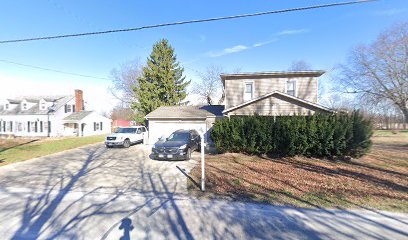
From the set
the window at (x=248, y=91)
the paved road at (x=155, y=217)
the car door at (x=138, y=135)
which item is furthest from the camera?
the car door at (x=138, y=135)

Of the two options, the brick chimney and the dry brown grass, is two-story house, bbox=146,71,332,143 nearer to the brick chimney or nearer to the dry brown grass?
the dry brown grass

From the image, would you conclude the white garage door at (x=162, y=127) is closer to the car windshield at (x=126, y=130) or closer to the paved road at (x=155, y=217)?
the car windshield at (x=126, y=130)

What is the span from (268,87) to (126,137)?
12.1 m

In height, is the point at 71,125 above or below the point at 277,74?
below

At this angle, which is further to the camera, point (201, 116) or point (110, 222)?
point (201, 116)

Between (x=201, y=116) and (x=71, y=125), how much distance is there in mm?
23453

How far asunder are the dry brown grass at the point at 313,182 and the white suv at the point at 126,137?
9094mm

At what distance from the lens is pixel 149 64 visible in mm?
29109

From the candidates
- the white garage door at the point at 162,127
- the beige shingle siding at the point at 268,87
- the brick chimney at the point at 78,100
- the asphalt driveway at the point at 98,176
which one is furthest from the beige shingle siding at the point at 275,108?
the brick chimney at the point at 78,100

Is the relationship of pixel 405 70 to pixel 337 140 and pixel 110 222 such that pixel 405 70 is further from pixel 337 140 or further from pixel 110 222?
pixel 110 222

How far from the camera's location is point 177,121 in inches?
681

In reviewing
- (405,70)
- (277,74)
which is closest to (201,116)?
(277,74)

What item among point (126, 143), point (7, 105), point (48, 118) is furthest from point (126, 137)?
point (7, 105)

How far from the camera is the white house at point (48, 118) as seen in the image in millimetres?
28219
